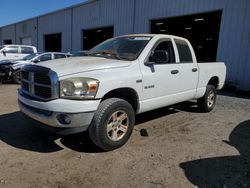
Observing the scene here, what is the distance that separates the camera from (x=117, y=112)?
3.73 meters

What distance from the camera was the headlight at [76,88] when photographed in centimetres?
324

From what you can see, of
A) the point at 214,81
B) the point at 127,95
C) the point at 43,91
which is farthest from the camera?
the point at 214,81

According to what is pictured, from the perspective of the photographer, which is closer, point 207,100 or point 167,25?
point 207,100

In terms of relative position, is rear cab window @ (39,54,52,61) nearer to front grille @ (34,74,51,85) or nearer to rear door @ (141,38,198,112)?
rear door @ (141,38,198,112)

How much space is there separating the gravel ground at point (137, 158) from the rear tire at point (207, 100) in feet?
3.51

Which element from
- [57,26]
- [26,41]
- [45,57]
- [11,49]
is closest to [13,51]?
[11,49]

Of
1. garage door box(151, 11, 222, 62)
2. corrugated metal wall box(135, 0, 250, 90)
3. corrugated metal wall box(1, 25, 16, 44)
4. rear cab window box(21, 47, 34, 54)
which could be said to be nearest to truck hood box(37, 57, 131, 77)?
corrugated metal wall box(135, 0, 250, 90)

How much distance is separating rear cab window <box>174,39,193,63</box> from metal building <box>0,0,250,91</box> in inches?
252

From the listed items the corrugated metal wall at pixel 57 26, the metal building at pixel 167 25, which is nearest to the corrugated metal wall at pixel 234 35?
the metal building at pixel 167 25

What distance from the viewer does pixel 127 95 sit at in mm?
4105

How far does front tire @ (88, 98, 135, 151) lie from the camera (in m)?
3.44

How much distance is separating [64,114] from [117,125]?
99 centimetres

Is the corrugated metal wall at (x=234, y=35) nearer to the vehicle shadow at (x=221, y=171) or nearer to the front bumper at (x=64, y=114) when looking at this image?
the vehicle shadow at (x=221, y=171)

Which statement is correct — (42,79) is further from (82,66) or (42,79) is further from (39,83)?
(82,66)
